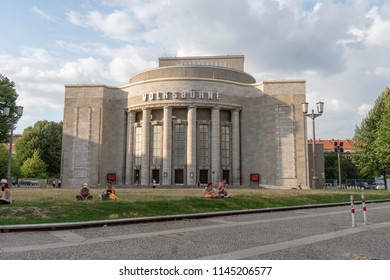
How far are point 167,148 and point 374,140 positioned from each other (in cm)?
3045

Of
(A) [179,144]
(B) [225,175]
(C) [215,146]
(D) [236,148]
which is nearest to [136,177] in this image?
(A) [179,144]

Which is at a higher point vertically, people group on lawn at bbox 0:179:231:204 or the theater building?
the theater building

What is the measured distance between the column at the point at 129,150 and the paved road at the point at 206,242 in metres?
42.0

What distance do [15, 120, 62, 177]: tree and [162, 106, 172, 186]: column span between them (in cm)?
3337

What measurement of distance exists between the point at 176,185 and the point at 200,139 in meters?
8.58

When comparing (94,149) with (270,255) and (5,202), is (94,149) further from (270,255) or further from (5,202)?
(270,255)

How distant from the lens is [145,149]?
53.8 m

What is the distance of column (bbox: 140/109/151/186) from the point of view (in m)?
52.9

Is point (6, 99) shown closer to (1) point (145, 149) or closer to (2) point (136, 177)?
(1) point (145, 149)

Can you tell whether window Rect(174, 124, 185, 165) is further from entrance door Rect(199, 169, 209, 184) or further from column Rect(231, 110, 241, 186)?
column Rect(231, 110, 241, 186)

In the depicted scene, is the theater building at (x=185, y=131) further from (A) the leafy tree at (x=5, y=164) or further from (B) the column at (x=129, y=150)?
(A) the leafy tree at (x=5, y=164)

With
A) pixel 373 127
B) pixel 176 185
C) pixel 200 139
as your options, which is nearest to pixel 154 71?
pixel 200 139

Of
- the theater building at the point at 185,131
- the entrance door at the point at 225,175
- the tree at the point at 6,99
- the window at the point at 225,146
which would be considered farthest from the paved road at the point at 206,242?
the window at the point at 225,146

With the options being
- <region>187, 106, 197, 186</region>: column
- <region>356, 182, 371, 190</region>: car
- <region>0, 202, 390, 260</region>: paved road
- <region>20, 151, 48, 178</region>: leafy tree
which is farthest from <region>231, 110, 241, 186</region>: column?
<region>0, 202, 390, 260</region>: paved road
